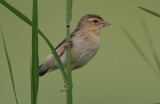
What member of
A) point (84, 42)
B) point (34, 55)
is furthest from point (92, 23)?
point (34, 55)

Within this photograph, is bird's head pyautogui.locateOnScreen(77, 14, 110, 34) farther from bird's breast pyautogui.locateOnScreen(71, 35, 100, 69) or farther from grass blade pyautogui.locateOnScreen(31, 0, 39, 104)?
grass blade pyautogui.locateOnScreen(31, 0, 39, 104)

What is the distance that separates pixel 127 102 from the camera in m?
3.46

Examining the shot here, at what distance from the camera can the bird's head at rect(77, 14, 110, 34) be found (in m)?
2.57

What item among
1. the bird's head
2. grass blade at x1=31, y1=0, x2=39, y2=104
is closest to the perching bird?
the bird's head

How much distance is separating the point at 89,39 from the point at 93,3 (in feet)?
10.4

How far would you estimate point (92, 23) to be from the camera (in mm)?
2588

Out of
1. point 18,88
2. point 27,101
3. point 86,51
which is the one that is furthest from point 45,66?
point 18,88

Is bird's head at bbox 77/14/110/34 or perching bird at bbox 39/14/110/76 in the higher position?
bird's head at bbox 77/14/110/34

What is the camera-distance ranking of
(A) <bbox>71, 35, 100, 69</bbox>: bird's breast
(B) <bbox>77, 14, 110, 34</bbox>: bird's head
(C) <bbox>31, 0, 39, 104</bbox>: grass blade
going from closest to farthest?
(C) <bbox>31, 0, 39, 104</bbox>: grass blade
(A) <bbox>71, 35, 100, 69</bbox>: bird's breast
(B) <bbox>77, 14, 110, 34</bbox>: bird's head

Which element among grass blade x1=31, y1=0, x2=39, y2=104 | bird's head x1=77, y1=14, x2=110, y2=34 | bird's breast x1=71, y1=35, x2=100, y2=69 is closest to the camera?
grass blade x1=31, y1=0, x2=39, y2=104

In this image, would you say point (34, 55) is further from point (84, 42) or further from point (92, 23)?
point (92, 23)

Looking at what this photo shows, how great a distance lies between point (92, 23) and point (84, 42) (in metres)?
Answer: 0.17

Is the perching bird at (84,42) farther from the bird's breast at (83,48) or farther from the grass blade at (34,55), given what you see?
the grass blade at (34,55)

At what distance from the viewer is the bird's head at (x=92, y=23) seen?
8.44 ft
